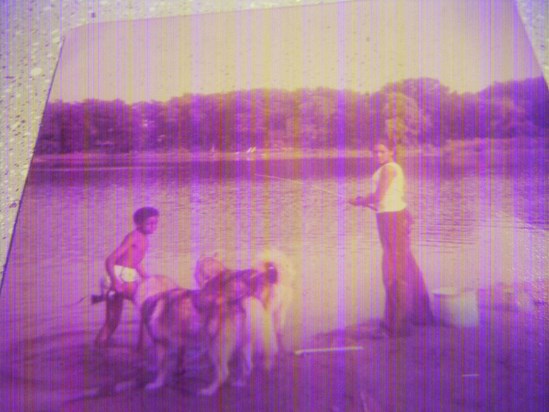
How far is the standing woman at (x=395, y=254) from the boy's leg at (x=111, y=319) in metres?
0.74

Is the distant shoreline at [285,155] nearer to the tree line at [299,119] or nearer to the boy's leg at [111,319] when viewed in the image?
the tree line at [299,119]

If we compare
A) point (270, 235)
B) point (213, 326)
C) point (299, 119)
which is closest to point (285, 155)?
point (299, 119)

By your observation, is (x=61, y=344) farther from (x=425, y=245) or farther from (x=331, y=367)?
(x=425, y=245)

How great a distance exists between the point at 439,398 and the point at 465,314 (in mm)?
239

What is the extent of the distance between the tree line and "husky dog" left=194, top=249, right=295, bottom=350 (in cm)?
37

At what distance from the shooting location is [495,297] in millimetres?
1336

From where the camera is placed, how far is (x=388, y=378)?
1269 mm

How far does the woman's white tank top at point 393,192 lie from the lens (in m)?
1.42

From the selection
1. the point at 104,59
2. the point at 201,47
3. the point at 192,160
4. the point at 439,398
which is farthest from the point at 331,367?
the point at 104,59

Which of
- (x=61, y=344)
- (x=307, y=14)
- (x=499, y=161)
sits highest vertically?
(x=307, y=14)

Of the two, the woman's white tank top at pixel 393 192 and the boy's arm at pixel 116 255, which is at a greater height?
the woman's white tank top at pixel 393 192

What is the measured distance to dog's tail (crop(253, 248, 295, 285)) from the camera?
1.40m

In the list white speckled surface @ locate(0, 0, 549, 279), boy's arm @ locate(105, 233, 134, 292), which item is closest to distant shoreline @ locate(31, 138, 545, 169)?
white speckled surface @ locate(0, 0, 549, 279)

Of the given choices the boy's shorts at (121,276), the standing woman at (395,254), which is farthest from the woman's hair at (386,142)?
the boy's shorts at (121,276)
